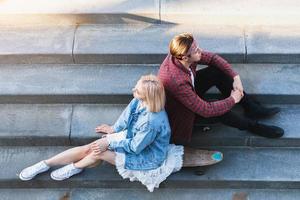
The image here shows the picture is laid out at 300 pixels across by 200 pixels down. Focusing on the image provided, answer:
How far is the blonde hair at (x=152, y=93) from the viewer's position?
11.1 feet

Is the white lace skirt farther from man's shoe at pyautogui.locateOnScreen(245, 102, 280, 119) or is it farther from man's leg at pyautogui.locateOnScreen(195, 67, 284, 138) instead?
man's shoe at pyautogui.locateOnScreen(245, 102, 280, 119)

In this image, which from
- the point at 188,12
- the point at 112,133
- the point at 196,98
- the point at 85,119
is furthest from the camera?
the point at 188,12

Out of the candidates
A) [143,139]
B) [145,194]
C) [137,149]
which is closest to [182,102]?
[143,139]

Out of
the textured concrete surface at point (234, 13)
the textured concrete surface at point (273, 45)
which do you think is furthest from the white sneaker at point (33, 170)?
the textured concrete surface at point (273, 45)

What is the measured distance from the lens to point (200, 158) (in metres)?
3.92

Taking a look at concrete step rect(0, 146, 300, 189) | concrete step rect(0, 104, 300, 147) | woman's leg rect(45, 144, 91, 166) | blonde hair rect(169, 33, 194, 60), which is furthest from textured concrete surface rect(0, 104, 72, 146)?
blonde hair rect(169, 33, 194, 60)

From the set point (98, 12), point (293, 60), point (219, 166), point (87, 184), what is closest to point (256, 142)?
point (219, 166)

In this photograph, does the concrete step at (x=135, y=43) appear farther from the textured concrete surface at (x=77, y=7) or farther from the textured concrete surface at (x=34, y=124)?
the textured concrete surface at (x=34, y=124)

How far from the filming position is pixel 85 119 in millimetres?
4219

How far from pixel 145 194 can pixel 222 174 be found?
73 centimetres

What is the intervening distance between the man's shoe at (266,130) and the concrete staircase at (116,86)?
107 millimetres

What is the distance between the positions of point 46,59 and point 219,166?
1.99 metres

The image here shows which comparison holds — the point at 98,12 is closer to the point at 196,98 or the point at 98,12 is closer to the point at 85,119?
the point at 85,119

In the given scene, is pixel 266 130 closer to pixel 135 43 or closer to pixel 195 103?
pixel 195 103
